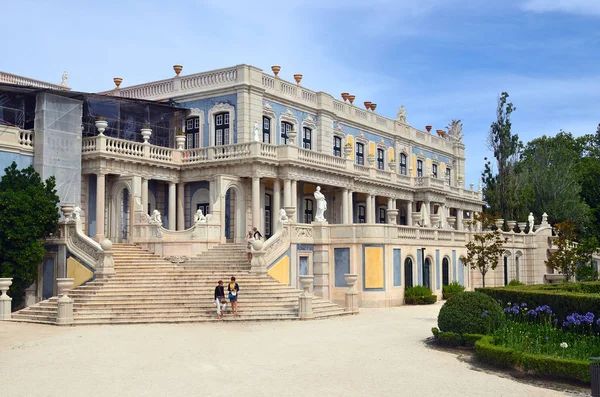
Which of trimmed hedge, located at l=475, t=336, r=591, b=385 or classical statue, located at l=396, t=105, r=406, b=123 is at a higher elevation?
classical statue, located at l=396, t=105, r=406, b=123

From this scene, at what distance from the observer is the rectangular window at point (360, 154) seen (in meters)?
48.7

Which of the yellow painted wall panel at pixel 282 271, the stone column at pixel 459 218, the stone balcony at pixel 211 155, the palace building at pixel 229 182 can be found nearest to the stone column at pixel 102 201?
the palace building at pixel 229 182

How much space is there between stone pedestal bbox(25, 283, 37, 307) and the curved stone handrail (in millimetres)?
9742

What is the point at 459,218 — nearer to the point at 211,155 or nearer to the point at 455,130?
the point at 455,130

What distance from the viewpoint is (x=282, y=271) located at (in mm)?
30891

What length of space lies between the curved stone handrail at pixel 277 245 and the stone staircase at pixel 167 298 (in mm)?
1060

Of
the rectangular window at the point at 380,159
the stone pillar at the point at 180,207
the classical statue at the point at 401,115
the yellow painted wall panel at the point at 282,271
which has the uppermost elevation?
the classical statue at the point at 401,115

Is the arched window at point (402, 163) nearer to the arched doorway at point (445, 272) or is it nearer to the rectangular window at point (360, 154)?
the rectangular window at point (360, 154)

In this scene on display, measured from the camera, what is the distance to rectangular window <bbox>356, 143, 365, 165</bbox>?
48.7 m

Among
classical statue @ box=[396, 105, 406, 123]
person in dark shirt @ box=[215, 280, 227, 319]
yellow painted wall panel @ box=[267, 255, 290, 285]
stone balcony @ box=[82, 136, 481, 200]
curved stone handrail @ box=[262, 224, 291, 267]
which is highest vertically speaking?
classical statue @ box=[396, 105, 406, 123]

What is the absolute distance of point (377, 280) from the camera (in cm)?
3303

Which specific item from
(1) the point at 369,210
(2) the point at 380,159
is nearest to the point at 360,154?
(2) the point at 380,159

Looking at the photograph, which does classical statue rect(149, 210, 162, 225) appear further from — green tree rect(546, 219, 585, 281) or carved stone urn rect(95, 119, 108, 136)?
green tree rect(546, 219, 585, 281)

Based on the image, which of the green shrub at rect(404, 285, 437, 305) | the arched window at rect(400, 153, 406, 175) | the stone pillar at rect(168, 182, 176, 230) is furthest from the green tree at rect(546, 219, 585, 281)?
the stone pillar at rect(168, 182, 176, 230)
